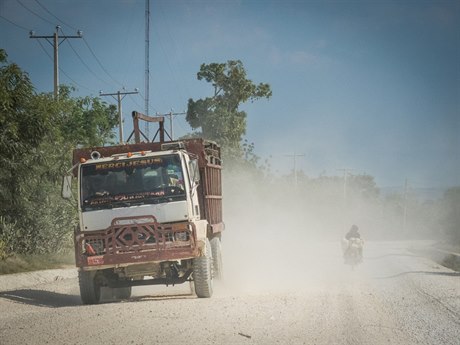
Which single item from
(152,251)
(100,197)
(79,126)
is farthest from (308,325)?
(79,126)

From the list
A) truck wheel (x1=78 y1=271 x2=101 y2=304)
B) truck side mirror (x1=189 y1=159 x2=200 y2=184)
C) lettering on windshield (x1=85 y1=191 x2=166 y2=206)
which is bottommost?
truck wheel (x1=78 y1=271 x2=101 y2=304)

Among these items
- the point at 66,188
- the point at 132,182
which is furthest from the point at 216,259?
the point at 66,188

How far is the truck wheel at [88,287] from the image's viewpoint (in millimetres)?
12906

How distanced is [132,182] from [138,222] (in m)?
0.83

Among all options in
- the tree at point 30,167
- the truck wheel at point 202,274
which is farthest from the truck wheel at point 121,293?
the tree at point 30,167

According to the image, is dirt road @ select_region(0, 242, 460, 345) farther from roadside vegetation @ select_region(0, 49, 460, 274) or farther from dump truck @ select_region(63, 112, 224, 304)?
roadside vegetation @ select_region(0, 49, 460, 274)

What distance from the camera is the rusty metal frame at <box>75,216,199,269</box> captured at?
39.9 ft

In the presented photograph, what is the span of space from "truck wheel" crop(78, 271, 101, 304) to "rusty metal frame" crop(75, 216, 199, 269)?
2.13ft

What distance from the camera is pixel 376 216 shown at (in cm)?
10738

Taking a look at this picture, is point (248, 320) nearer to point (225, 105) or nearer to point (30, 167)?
point (30, 167)

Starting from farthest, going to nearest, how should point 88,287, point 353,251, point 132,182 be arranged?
point 353,251 → point 88,287 → point 132,182

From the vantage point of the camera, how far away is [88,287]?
13.0 meters

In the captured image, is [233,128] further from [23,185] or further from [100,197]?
[100,197]

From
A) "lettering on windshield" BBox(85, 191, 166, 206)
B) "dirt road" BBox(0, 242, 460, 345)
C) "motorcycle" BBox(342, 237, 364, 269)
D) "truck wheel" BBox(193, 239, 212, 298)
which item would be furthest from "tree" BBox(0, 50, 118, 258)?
"motorcycle" BBox(342, 237, 364, 269)
